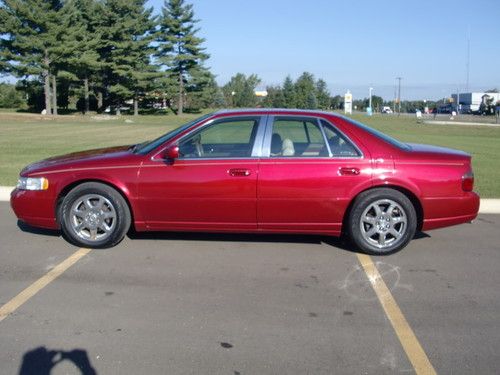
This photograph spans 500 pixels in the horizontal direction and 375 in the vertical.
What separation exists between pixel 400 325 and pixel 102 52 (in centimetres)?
6420

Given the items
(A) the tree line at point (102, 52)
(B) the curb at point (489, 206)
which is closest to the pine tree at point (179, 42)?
(A) the tree line at point (102, 52)

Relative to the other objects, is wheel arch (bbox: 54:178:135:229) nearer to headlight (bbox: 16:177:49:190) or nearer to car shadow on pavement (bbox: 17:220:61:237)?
headlight (bbox: 16:177:49:190)

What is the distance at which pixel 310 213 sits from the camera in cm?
561

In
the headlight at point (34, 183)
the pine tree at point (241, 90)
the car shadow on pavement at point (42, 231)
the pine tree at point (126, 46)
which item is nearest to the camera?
the headlight at point (34, 183)

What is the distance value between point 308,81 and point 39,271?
63.7 m

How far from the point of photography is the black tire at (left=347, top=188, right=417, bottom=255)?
5629 millimetres

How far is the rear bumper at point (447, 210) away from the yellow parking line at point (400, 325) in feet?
2.75

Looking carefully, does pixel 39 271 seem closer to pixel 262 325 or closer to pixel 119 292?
pixel 119 292

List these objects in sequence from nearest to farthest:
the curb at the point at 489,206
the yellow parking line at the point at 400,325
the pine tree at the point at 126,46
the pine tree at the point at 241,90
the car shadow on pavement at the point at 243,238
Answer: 1. the yellow parking line at the point at 400,325
2. the car shadow on pavement at the point at 243,238
3. the curb at the point at 489,206
4. the pine tree at the point at 126,46
5. the pine tree at the point at 241,90

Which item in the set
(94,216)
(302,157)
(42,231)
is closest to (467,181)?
(302,157)

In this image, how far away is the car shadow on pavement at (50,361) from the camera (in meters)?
3.28

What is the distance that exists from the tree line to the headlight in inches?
2030

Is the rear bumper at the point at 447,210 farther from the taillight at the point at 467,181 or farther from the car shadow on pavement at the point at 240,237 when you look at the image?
the car shadow on pavement at the point at 240,237

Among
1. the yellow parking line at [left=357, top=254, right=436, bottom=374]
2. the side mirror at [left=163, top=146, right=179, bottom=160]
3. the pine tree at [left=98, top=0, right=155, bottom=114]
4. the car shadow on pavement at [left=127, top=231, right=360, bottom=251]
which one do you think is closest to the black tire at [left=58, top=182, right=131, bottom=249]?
the car shadow on pavement at [left=127, top=231, right=360, bottom=251]
